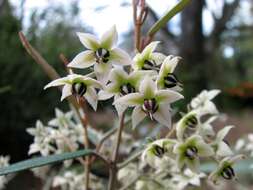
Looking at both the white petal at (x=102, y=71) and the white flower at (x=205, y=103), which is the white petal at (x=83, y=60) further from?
the white flower at (x=205, y=103)

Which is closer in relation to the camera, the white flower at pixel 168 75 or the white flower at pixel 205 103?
the white flower at pixel 168 75

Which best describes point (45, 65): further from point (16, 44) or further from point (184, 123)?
point (16, 44)

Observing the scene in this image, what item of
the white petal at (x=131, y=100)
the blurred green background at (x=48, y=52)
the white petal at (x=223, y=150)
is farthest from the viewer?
the blurred green background at (x=48, y=52)

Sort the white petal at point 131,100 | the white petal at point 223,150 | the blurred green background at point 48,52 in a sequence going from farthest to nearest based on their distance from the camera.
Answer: the blurred green background at point 48,52 → the white petal at point 223,150 → the white petal at point 131,100

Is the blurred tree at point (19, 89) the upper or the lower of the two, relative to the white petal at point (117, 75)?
upper

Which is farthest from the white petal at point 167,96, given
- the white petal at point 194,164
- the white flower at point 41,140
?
the white flower at point 41,140

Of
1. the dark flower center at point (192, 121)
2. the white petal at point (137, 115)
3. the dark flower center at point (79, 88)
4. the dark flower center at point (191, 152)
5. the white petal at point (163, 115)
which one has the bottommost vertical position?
the dark flower center at point (191, 152)

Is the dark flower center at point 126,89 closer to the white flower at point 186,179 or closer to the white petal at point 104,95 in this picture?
the white petal at point 104,95

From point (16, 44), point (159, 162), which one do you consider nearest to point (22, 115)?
point (16, 44)
